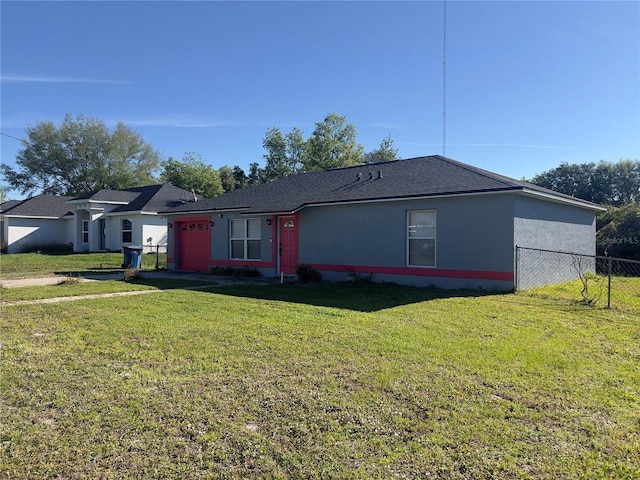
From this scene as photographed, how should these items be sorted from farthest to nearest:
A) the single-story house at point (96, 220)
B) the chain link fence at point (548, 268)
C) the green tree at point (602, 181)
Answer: the green tree at point (602, 181) < the single-story house at point (96, 220) < the chain link fence at point (548, 268)

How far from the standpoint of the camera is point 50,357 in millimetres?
5152

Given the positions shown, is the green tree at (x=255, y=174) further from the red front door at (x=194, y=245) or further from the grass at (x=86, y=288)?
the grass at (x=86, y=288)

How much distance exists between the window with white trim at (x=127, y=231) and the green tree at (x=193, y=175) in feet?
54.0

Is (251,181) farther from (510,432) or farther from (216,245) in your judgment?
(510,432)

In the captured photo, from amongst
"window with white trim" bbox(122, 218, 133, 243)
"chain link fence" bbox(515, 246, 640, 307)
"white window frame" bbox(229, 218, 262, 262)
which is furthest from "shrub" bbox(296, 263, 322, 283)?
"window with white trim" bbox(122, 218, 133, 243)

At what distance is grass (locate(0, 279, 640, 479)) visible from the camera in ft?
9.45

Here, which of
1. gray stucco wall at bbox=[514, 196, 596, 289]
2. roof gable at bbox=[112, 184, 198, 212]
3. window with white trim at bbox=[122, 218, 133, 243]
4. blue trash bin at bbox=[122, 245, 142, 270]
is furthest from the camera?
window with white trim at bbox=[122, 218, 133, 243]

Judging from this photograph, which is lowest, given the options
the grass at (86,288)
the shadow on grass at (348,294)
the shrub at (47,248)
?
the shadow on grass at (348,294)

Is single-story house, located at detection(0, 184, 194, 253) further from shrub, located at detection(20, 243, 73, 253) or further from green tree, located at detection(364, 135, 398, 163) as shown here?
green tree, located at detection(364, 135, 398, 163)

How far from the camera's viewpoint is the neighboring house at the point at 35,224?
30391 mm

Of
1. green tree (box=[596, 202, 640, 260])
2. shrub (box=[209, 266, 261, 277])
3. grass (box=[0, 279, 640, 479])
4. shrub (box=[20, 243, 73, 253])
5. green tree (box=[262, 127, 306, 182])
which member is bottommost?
grass (box=[0, 279, 640, 479])

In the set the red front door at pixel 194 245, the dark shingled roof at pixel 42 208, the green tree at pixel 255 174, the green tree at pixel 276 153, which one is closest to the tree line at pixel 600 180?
the green tree at pixel 276 153

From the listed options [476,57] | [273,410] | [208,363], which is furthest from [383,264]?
[273,410]

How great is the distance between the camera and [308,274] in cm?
1371
